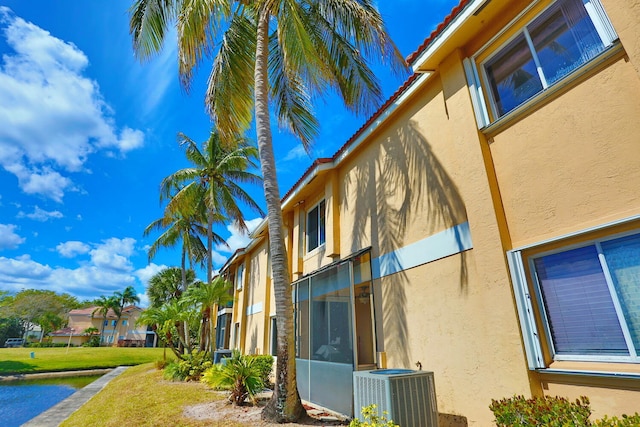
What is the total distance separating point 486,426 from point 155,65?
1180cm

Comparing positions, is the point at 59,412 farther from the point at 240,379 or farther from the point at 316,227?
the point at 316,227

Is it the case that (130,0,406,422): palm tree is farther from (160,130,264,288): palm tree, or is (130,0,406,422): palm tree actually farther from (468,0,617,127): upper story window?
(160,130,264,288): palm tree

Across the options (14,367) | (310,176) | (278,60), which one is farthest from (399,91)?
(14,367)

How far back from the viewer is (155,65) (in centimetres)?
1010

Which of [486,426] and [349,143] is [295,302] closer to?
[349,143]

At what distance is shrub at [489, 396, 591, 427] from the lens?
3484 mm

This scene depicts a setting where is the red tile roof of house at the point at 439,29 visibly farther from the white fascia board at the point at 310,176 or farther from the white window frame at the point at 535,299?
the white fascia board at the point at 310,176

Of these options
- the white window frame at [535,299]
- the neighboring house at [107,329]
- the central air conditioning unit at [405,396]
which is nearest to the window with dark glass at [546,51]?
the white window frame at [535,299]

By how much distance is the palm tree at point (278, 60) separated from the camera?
8148 millimetres

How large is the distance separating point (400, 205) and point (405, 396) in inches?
161

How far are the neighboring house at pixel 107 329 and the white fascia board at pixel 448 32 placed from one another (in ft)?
234

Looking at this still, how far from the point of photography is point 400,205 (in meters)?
7.96

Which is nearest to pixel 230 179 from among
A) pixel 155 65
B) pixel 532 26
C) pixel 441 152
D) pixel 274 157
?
pixel 155 65

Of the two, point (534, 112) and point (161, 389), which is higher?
point (534, 112)
